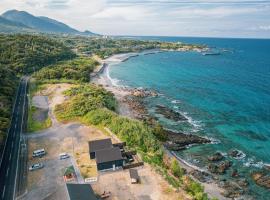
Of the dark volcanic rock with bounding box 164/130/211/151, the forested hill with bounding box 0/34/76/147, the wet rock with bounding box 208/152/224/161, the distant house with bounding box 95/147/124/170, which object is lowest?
the wet rock with bounding box 208/152/224/161

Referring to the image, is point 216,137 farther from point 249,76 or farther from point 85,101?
point 249,76

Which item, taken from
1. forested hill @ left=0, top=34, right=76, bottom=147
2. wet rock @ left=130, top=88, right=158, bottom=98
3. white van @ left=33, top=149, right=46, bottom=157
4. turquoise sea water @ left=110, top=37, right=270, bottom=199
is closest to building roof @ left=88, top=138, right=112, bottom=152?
white van @ left=33, top=149, right=46, bottom=157

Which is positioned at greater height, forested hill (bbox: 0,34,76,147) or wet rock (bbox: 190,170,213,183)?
forested hill (bbox: 0,34,76,147)

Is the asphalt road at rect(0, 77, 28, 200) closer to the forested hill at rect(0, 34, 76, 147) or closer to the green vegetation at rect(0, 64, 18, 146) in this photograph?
the green vegetation at rect(0, 64, 18, 146)

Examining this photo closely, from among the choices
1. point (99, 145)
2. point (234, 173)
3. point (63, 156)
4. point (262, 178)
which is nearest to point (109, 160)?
point (99, 145)

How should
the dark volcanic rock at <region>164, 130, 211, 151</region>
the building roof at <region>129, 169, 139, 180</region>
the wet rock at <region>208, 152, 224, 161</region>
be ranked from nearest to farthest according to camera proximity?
1. the building roof at <region>129, 169, 139, 180</region>
2. the wet rock at <region>208, 152, 224, 161</region>
3. the dark volcanic rock at <region>164, 130, 211, 151</region>

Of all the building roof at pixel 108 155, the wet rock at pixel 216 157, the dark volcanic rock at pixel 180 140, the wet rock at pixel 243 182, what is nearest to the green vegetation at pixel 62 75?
the dark volcanic rock at pixel 180 140
